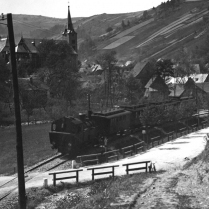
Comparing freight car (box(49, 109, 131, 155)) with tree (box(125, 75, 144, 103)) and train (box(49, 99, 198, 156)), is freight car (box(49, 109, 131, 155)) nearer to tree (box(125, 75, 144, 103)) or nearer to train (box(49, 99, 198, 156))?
train (box(49, 99, 198, 156))

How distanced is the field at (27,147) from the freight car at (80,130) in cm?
204

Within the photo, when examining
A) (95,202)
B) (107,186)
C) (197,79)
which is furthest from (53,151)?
(197,79)

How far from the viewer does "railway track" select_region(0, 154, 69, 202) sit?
18.4 meters

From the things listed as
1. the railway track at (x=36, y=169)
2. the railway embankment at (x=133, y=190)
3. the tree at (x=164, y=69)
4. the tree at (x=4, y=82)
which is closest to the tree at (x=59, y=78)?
the tree at (x=4, y=82)

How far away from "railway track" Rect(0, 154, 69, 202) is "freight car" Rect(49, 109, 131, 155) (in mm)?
924

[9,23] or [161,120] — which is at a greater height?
[9,23]

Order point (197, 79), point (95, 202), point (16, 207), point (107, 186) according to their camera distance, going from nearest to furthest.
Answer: point (95, 202) < point (16, 207) < point (107, 186) < point (197, 79)

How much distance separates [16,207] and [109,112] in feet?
66.8

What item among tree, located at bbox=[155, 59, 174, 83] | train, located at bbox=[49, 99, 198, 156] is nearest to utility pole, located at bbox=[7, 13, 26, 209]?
train, located at bbox=[49, 99, 198, 156]

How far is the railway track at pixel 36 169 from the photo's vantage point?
18409 millimetres

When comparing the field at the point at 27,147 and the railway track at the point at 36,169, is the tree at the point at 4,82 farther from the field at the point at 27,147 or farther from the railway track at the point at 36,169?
the railway track at the point at 36,169

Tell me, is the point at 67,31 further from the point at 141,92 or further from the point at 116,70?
the point at 141,92

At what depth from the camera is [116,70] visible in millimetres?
95250

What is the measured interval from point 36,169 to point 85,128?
251 inches
